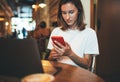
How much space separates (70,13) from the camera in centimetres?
182

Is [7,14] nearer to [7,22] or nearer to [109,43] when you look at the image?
[7,22]

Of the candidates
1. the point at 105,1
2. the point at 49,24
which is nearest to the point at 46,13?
the point at 49,24

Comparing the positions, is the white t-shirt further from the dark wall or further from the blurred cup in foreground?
the dark wall

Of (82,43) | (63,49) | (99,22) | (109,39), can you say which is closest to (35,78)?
(63,49)

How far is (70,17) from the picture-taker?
5.95 feet

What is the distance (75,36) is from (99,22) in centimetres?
194

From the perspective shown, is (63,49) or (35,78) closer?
(35,78)

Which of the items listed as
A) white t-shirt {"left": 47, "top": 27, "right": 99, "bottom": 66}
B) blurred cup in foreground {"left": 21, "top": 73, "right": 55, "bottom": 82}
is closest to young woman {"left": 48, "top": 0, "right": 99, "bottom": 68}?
white t-shirt {"left": 47, "top": 27, "right": 99, "bottom": 66}

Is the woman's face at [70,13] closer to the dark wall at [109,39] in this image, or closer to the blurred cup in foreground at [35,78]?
the blurred cup in foreground at [35,78]

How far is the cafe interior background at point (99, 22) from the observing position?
3.77m

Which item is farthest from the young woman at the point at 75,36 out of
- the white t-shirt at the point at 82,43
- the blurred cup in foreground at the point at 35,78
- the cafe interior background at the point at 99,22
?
the cafe interior background at the point at 99,22

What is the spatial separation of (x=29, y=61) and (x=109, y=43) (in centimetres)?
319

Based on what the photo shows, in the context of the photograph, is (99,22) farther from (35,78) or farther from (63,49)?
(35,78)

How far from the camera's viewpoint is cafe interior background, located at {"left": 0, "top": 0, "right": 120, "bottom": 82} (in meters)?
3.77
